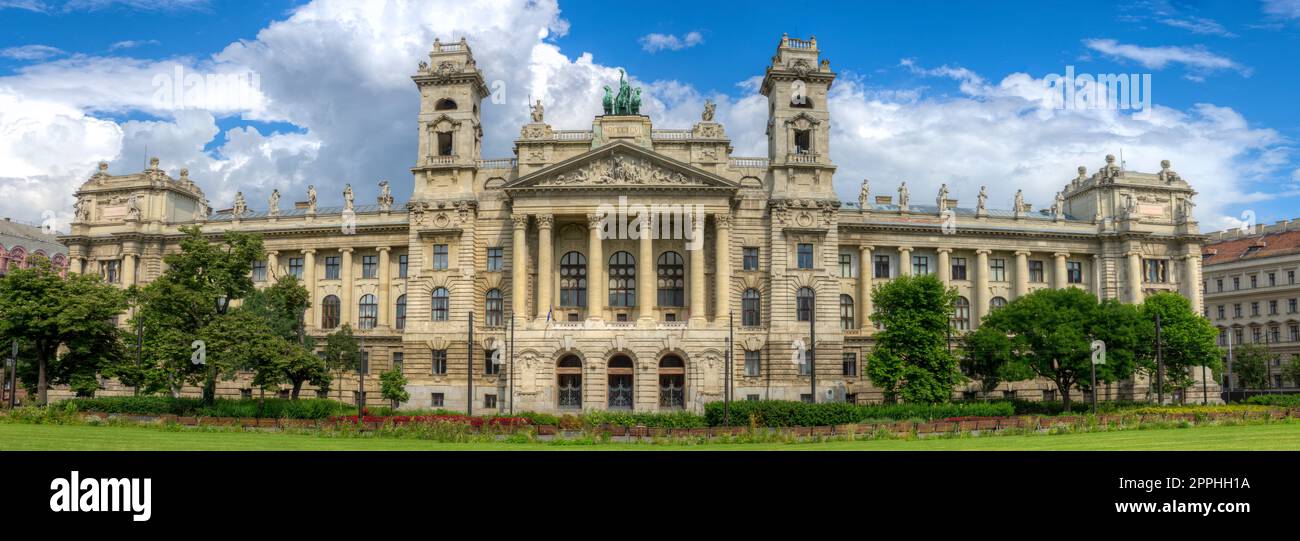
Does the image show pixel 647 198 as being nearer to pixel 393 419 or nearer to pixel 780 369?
pixel 780 369

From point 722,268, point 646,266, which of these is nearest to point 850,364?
point 722,268

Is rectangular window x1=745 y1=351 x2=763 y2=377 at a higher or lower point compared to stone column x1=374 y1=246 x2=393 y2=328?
lower

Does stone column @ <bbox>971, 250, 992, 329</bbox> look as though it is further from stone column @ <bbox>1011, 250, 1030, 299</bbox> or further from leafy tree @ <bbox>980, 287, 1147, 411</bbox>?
leafy tree @ <bbox>980, 287, 1147, 411</bbox>

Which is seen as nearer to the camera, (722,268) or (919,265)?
(722,268)

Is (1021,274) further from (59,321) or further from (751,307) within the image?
(59,321)

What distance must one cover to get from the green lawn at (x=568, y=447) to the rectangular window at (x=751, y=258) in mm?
34835

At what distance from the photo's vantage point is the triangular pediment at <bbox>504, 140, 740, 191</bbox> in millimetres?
71188

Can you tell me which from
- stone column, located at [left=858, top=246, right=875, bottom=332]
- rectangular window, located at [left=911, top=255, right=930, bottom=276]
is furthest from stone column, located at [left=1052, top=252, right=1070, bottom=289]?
stone column, located at [left=858, top=246, right=875, bottom=332]

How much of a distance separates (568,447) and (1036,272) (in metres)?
64.0

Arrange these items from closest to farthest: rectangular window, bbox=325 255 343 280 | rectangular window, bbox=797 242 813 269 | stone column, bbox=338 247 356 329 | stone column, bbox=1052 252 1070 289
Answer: rectangular window, bbox=797 242 813 269
stone column, bbox=338 247 356 329
stone column, bbox=1052 252 1070 289
rectangular window, bbox=325 255 343 280

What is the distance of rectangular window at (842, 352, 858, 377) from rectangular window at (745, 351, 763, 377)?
444 inches

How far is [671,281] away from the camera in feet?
247

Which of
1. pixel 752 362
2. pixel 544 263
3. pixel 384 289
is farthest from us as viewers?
pixel 384 289

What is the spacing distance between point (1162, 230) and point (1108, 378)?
29.1 metres
